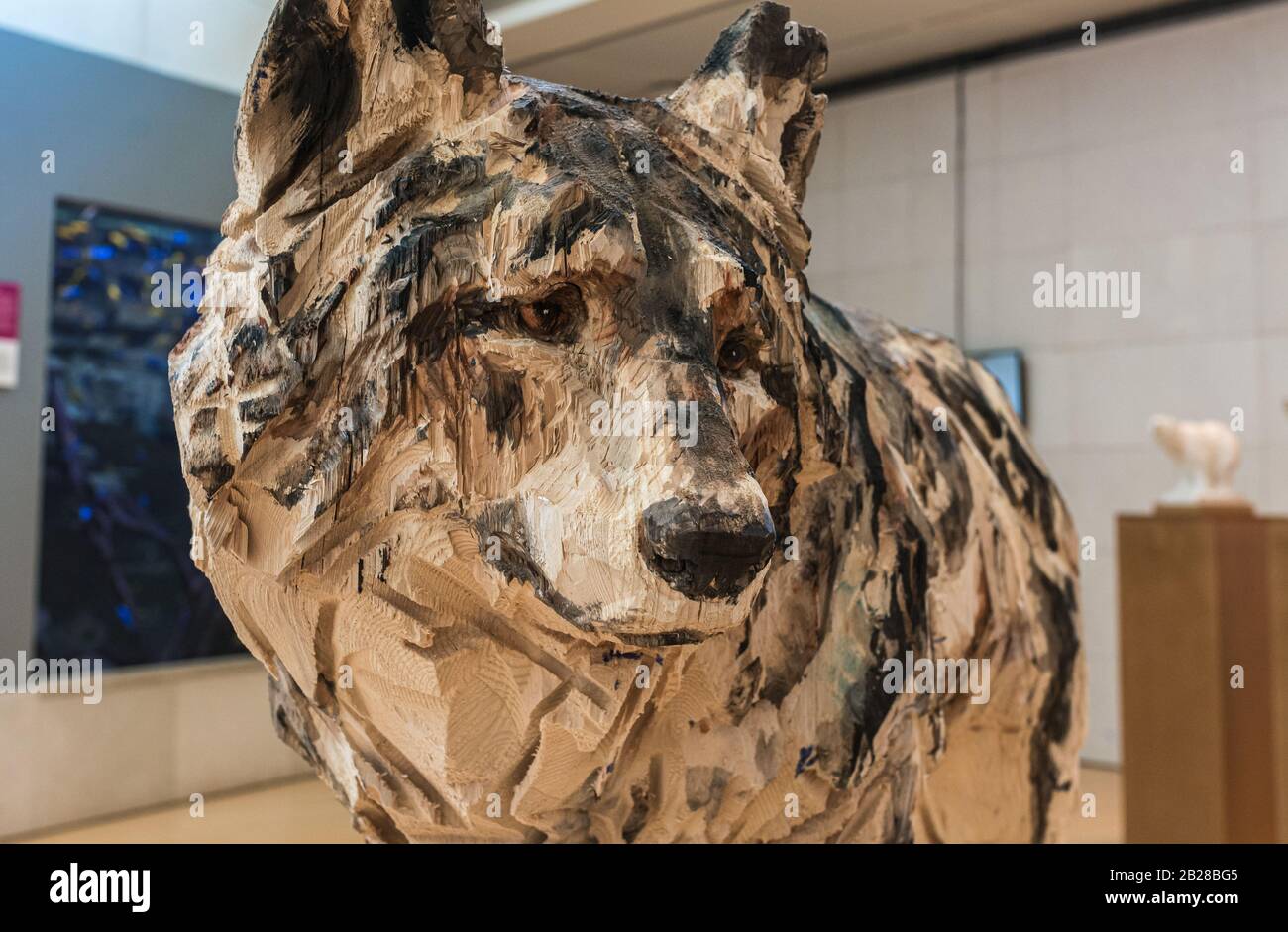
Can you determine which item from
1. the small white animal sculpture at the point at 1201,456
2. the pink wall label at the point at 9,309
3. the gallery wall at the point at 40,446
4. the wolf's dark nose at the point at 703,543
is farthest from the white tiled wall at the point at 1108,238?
the wolf's dark nose at the point at 703,543

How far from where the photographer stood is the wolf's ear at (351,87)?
1.03 metres

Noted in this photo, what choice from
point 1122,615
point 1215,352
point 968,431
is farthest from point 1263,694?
point 1215,352

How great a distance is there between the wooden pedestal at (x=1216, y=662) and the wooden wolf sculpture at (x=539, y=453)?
133 centimetres

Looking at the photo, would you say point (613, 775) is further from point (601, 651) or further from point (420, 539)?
point (420, 539)

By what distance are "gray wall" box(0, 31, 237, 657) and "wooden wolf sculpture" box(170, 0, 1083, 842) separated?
231 centimetres

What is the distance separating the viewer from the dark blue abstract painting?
3332 mm

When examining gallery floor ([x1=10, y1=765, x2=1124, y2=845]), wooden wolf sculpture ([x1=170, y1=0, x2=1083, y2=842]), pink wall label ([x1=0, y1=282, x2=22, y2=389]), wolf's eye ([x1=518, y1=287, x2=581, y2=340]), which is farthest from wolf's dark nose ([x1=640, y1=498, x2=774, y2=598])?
pink wall label ([x1=0, y1=282, x2=22, y2=389])

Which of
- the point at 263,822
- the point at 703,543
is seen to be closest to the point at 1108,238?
the point at 263,822

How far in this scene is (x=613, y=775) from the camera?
1.19m

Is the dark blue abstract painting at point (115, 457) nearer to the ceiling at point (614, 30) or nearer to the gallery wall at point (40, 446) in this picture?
the gallery wall at point (40, 446)

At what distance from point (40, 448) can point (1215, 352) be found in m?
3.64

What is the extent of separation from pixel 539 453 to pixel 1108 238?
3484mm

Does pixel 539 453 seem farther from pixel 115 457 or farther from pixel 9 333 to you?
pixel 115 457

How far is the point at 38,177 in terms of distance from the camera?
3.24m
